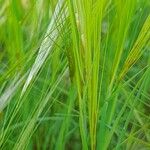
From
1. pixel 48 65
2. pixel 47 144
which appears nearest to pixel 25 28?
pixel 48 65

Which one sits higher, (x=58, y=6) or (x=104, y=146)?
(x=58, y=6)

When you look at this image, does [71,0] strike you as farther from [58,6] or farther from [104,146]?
[104,146]

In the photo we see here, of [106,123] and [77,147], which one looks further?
[77,147]

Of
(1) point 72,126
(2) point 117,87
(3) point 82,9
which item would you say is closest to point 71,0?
(3) point 82,9

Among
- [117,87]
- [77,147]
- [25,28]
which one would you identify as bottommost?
[77,147]

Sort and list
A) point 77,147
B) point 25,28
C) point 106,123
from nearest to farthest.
Answer: point 106,123 → point 77,147 → point 25,28

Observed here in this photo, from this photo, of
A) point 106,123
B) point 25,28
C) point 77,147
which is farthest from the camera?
point 25,28
